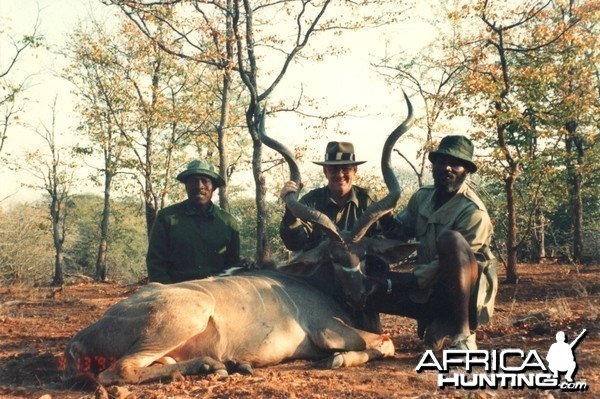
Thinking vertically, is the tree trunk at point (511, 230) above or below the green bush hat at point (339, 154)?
below

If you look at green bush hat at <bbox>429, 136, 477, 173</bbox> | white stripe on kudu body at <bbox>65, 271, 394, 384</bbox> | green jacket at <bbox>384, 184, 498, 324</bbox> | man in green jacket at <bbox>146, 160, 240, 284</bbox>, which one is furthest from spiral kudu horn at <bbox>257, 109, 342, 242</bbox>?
green bush hat at <bbox>429, 136, 477, 173</bbox>

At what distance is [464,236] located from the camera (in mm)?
5270

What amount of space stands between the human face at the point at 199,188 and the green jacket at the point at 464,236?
2168mm

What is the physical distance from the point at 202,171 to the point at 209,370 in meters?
2.37

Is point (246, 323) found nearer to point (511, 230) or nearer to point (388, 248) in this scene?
point (388, 248)

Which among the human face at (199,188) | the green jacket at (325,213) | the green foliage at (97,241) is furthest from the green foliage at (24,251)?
the green jacket at (325,213)

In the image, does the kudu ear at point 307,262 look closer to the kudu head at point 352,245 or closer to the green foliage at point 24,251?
the kudu head at point 352,245

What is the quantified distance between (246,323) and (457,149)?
2.23m

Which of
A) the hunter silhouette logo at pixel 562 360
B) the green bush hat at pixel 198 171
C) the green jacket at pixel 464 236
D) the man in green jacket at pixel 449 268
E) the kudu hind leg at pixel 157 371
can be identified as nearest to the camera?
the hunter silhouette logo at pixel 562 360

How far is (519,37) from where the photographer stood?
1535cm

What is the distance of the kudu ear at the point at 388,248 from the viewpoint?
19.1 feet

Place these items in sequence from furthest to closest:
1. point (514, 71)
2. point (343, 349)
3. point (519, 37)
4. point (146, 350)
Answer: point (519, 37), point (514, 71), point (343, 349), point (146, 350)

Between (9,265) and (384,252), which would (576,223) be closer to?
(384,252)

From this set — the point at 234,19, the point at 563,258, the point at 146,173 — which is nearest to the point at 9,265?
the point at 146,173
